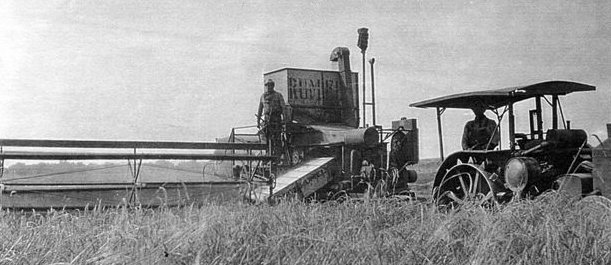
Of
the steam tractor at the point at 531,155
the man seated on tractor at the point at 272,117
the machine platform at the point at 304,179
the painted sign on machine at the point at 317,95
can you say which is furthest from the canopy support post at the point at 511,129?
the painted sign on machine at the point at 317,95

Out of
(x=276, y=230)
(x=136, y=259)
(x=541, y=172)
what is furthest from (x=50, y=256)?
(x=541, y=172)

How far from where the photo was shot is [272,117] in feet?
47.8

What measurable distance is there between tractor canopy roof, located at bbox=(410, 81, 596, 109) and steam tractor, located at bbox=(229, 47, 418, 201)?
2.10m

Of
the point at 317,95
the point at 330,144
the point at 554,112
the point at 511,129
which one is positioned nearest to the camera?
the point at 511,129

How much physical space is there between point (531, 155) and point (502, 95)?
3.55ft

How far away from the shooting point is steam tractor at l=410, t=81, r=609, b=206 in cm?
880

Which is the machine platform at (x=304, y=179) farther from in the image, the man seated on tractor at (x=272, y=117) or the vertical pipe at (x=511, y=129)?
the vertical pipe at (x=511, y=129)

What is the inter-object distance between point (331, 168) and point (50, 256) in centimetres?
997

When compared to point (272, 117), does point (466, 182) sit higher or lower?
lower

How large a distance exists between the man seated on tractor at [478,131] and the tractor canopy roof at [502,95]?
209 mm

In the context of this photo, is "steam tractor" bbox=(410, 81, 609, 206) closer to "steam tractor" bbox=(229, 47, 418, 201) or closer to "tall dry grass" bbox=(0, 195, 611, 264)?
"steam tractor" bbox=(229, 47, 418, 201)

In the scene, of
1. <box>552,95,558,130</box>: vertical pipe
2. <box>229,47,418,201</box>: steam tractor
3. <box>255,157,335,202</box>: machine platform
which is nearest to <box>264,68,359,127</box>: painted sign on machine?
<box>229,47,418,201</box>: steam tractor

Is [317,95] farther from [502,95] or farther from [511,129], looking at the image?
[502,95]

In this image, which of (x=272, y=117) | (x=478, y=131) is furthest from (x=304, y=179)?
(x=478, y=131)
